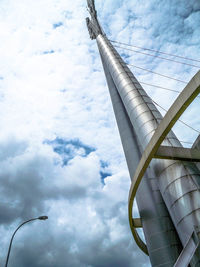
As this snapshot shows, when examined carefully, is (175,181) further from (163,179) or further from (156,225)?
(156,225)

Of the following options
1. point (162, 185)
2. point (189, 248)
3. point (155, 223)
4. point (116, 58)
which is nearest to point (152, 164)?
point (162, 185)

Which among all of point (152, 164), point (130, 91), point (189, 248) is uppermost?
point (130, 91)

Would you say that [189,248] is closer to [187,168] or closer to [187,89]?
[187,168]

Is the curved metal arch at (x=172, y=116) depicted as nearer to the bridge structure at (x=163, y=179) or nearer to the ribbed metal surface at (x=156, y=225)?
the bridge structure at (x=163, y=179)

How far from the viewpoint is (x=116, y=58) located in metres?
33.3

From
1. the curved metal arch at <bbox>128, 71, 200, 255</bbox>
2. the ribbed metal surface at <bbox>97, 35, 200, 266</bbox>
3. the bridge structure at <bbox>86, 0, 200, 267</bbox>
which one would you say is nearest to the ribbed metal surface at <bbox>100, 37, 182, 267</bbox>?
the bridge structure at <bbox>86, 0, 200, 267</bbox>

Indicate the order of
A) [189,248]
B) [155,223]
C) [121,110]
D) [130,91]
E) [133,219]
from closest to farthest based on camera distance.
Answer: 1. [189,248]
2. [155,223]
3. [133,219]
4. [130,91]
5. [121,110]

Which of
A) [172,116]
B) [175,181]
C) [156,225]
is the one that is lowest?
[156,225]

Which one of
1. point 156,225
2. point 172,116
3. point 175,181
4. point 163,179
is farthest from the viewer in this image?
point 156,225

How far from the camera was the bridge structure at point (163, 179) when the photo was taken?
13.0m

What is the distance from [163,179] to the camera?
53.3 ft

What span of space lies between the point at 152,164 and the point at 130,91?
10214mm

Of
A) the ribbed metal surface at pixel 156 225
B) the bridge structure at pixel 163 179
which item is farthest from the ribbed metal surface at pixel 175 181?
the ribbed metal surface at pixel 156 225

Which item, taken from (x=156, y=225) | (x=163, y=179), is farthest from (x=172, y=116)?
(x=156, y=225)
